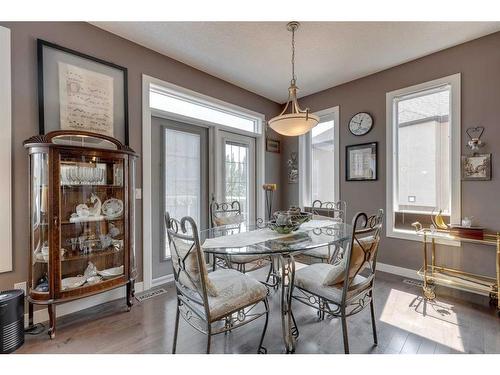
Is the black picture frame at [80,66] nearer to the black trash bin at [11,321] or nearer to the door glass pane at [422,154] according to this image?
the black trash bin at [11,321]

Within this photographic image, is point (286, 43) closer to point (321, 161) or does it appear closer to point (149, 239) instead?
point (321, 161)

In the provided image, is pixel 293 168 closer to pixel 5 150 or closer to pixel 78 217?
pixel 78 217

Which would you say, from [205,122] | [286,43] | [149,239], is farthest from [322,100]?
[149,239]

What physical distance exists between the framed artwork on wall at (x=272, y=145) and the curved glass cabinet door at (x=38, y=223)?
3.05m

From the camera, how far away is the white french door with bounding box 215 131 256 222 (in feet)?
11.4

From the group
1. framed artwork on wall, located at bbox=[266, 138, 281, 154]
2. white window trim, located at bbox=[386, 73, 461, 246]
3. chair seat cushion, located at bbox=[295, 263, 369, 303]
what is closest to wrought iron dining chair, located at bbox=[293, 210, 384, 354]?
chair seat cushion, located at bbox=[295, 263, 369, 303]

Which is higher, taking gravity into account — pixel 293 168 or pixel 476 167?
pixel 293 168

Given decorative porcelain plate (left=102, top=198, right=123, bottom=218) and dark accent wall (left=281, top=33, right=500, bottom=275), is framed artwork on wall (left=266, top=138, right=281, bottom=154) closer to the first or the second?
dark accent wall (left=281, top=33, right=500, bottom=275)

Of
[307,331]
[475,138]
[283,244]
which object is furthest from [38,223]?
[475,138]

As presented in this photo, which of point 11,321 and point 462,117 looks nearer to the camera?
point 11,321

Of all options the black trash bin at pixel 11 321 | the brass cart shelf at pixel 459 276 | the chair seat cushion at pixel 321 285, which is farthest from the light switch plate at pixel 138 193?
the brass cart shelf at pixel 459 276

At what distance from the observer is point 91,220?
2.14 m

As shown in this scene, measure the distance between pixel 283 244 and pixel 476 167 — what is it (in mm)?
2342

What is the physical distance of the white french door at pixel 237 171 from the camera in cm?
347
